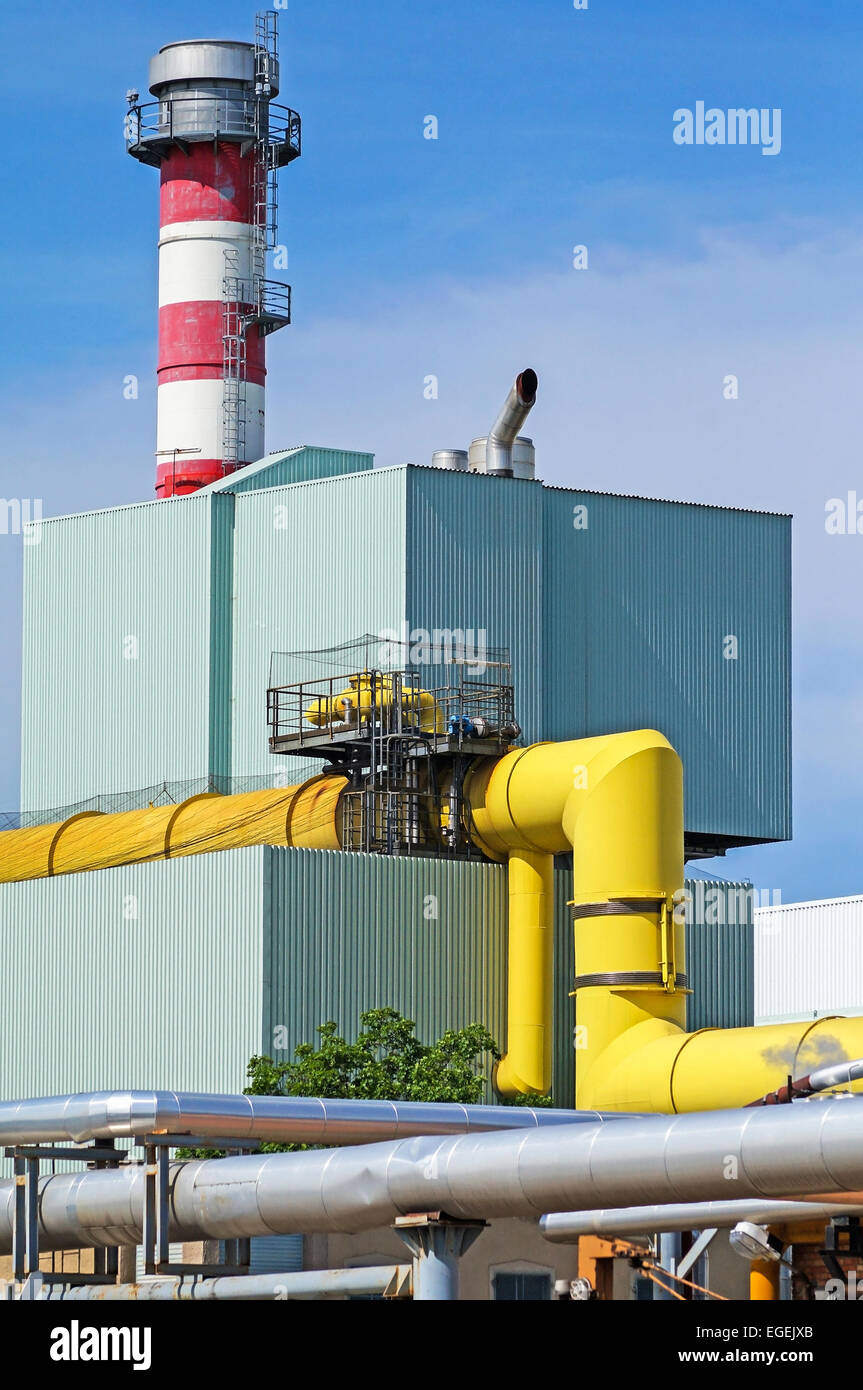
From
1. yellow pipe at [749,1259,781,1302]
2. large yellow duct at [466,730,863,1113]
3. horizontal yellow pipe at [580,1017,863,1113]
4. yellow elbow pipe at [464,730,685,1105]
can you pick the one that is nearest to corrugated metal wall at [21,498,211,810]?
large yellow duct at [466,730,863,1113]

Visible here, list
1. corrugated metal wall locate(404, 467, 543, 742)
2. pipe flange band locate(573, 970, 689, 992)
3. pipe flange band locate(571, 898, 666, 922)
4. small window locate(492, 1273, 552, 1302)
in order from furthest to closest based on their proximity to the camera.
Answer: corrugated metal wall locate(404, 467, 543, 742), pipe flange band locate(571, 898, 666, 922), pipe flange band locate(573, 970, 689, 992), small window locate(492, 1273, 552, 1302)

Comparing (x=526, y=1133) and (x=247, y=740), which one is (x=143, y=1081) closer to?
(x=247, y=740)

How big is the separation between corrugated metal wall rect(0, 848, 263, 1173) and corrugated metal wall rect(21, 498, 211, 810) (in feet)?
31.2

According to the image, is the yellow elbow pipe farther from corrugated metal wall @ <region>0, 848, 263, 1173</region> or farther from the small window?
corrugated metal wall @ <region>0, 848, 263, 1173</region>

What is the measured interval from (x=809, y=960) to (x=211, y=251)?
2597 centimetres

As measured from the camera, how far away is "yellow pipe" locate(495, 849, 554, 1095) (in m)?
37.7

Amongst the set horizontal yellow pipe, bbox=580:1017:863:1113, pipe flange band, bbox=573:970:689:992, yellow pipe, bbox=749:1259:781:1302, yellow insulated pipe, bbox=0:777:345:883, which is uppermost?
yellow insulated pipe, bbox=0:777:345:883

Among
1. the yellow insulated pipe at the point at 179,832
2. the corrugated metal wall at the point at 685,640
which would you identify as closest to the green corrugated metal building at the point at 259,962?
the yellow insulated pipe at the point at 179,832

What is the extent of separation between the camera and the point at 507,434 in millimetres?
49500

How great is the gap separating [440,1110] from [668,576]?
28.0 metres

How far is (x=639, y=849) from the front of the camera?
116ft

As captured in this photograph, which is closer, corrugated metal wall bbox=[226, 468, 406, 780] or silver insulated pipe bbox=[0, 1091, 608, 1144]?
silver insulated pipe bbox=[0, 1091, 608, 1144]

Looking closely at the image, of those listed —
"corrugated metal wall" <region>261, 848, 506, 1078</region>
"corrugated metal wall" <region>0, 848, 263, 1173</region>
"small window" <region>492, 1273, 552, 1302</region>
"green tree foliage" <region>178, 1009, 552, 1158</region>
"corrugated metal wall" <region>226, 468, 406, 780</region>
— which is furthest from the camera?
"corrugated metal wall" <region>226, 468, 406, 780</region>
